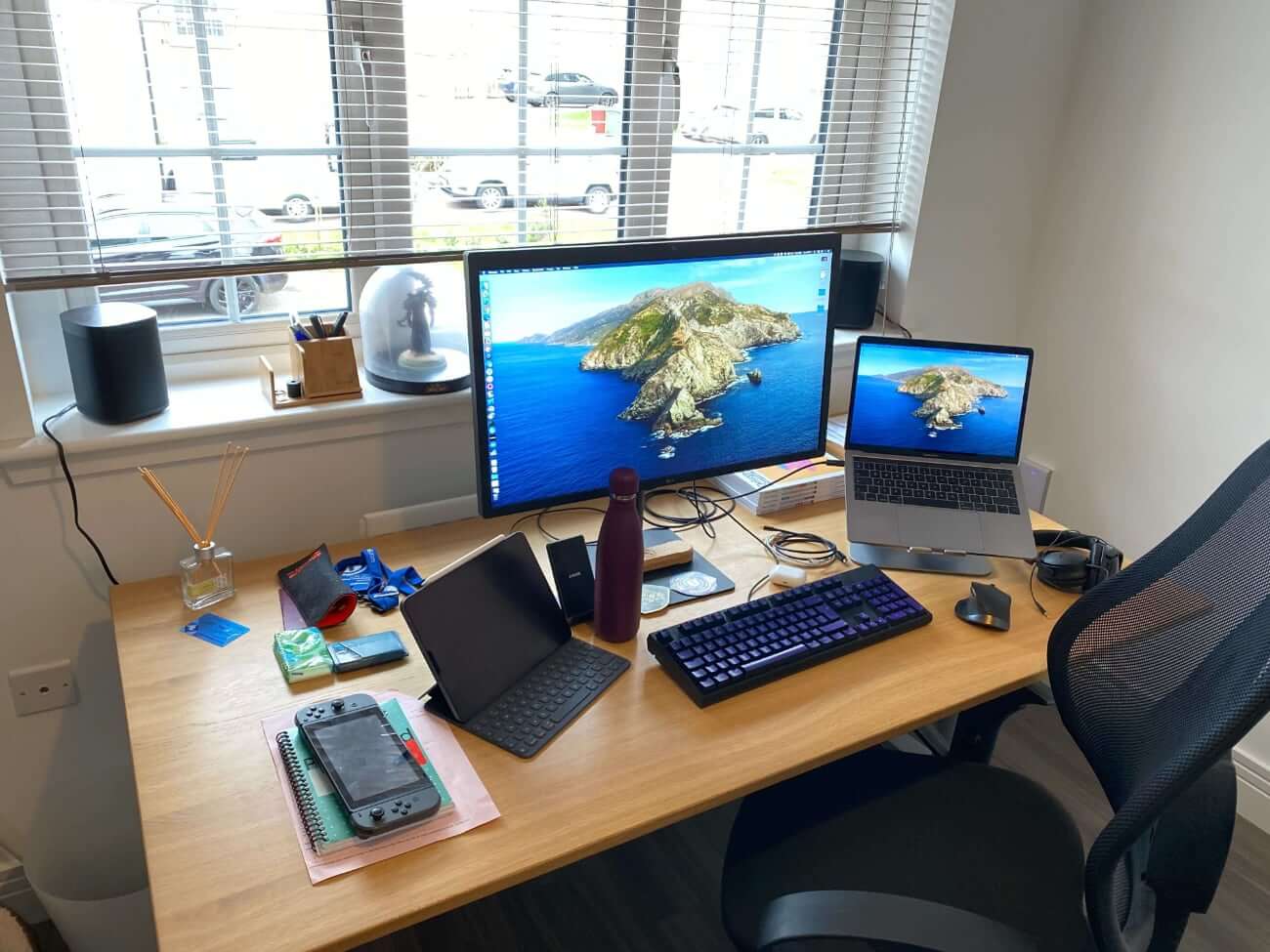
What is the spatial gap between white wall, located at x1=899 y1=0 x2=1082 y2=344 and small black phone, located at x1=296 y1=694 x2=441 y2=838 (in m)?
1.66

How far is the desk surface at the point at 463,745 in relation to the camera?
36.9 inches

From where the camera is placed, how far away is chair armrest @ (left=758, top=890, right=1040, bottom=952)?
3.34 feet

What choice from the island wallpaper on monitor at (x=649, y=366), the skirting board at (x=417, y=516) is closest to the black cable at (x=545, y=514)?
the skirting board at (x=417, y=516)

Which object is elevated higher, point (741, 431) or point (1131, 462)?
point (741, 431)

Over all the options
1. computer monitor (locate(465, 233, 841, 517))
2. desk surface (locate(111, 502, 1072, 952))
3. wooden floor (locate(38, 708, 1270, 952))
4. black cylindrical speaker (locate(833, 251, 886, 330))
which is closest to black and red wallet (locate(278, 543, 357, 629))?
desk surface (locate(111, 502, 1072, 952))

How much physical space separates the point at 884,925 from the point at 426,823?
1.68 feet

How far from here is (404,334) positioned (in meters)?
1.70

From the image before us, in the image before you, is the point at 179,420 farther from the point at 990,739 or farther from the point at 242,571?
the point at 990,739

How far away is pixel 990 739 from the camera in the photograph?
150 cm

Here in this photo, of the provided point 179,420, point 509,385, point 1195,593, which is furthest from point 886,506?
point 179,420

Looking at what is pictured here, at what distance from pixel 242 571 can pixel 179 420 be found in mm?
262

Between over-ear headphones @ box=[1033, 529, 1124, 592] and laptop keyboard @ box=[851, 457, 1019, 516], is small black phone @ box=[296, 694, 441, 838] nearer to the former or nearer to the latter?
laptop keyboard @ box=[851, 457, 1019, 516]

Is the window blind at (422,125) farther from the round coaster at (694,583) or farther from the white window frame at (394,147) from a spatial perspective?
the round coaster at (694,583)

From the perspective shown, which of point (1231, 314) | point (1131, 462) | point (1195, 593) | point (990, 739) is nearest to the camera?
point (1195, 593)
